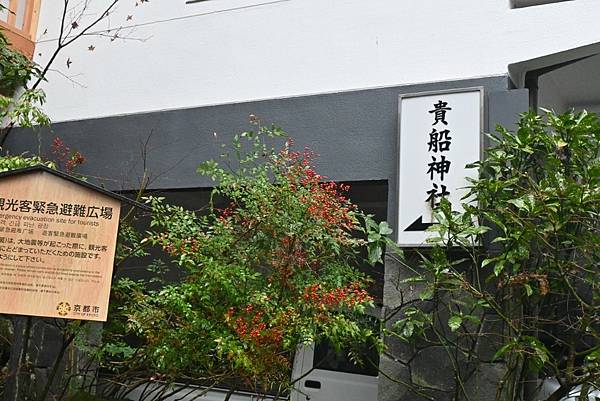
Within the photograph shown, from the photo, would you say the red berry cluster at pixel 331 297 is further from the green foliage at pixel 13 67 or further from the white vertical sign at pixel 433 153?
the green foliage at pixel 13 67

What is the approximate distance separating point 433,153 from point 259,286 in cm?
189

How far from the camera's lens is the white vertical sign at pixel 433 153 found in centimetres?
535

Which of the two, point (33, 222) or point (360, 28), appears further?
point (360, 28)

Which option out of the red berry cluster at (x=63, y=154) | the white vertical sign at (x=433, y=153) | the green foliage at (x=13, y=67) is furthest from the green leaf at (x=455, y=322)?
the green foliage at (x=13, y=67)

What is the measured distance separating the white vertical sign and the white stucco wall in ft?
1.24

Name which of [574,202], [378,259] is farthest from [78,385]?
[574,202]

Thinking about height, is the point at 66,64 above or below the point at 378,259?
above

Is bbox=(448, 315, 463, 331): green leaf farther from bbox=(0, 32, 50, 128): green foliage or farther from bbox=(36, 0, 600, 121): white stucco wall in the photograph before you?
bbox=(0, 32, 50, 128): green foliage

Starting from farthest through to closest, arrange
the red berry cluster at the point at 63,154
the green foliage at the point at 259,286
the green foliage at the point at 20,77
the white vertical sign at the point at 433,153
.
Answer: the red berry cluster at the point at 63,154 < the green foliage at the point at 20,77 < the white vertical sign at the point at 433,153 < the green foliage at the point at 259,286

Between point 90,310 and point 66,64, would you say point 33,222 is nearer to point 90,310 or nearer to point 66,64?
point 90,310

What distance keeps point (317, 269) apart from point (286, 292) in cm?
36

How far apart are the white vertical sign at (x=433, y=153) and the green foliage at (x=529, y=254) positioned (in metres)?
0.23

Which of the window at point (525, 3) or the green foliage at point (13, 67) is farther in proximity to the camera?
the green foliage at point (13, 67)

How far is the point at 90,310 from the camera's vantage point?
393cm
